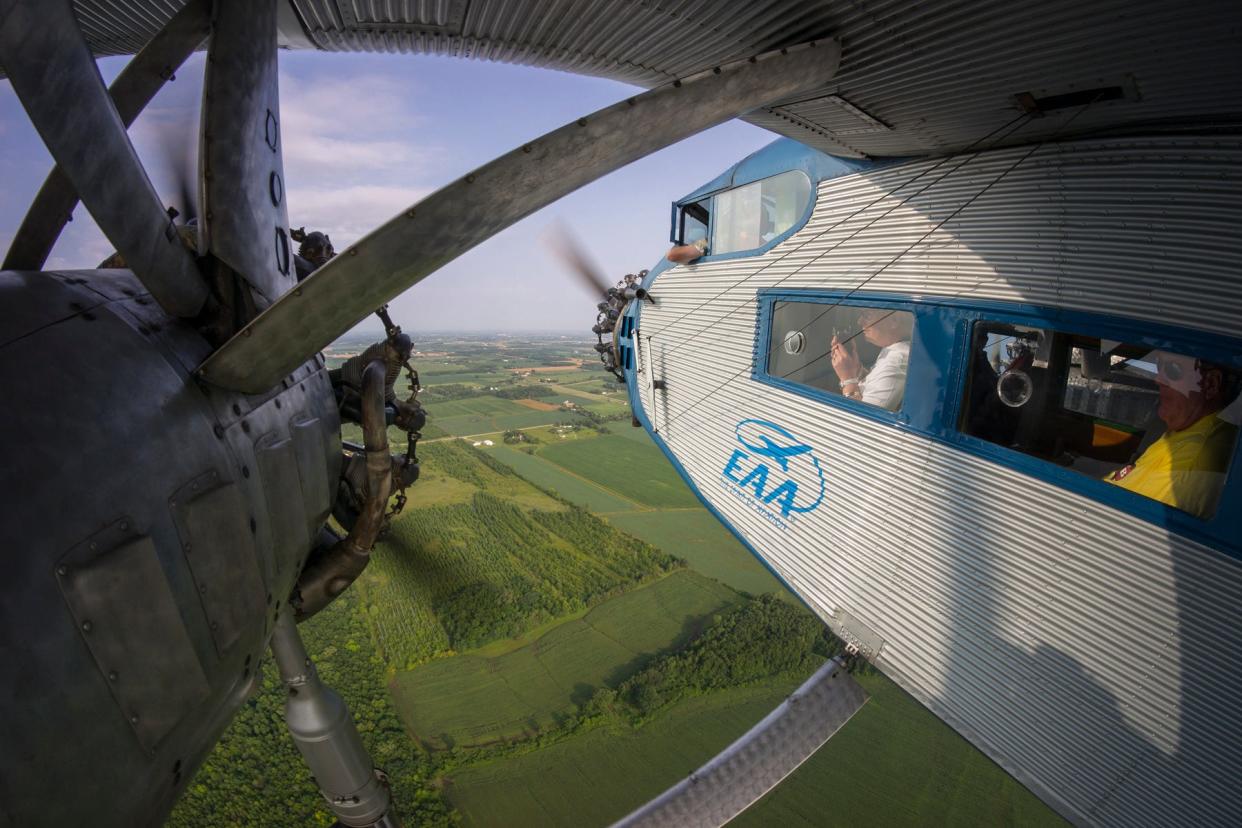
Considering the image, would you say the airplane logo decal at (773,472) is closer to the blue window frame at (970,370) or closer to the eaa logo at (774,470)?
the eaa logo at (774,470)

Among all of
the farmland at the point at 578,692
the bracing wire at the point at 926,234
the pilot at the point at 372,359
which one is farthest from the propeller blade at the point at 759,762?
the farmland at the point at 578,692

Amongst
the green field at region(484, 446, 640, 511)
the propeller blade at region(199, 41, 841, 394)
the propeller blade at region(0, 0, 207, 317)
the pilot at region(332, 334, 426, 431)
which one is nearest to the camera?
the propeller blade at region(0, 0, 207, 317)

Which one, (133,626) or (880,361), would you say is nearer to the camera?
(133,626)

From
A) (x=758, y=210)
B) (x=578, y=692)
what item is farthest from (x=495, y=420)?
(x=758, y=210)

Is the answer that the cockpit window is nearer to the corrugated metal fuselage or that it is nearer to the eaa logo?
the corrugated metal fuselage

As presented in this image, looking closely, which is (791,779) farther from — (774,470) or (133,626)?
(133,626)

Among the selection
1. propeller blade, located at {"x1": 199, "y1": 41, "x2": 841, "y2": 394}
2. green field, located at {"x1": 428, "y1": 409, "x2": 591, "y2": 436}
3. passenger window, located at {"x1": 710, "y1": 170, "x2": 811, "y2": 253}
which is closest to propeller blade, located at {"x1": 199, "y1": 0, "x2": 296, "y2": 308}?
propeller blade, located at {"x1": 199, "y1": 41, "x2": 841, "y2": 394}
